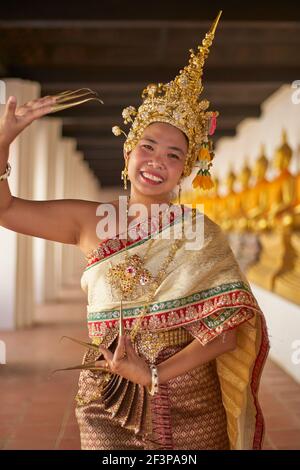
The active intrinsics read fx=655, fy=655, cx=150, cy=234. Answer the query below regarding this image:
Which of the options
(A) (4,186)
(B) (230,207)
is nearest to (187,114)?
(A) (4,186)

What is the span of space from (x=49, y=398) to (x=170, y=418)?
2525mm

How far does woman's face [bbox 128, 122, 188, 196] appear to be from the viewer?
1753mm

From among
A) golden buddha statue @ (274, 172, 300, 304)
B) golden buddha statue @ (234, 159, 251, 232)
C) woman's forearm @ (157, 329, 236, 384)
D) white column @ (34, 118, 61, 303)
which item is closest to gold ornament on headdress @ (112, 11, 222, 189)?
woman's forearm @ (157, 329, 236, 384)

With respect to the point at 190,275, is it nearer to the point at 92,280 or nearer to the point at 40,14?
the point at 92,280

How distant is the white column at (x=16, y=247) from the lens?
677cm

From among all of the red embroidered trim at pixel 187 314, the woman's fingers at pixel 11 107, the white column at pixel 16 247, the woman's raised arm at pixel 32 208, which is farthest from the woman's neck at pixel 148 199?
the white column at pixel 16 247

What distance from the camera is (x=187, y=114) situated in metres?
1.80

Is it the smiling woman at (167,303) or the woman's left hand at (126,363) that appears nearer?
the woman's left hand at (126,363)

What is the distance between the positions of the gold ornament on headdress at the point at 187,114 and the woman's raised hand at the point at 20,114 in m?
0.32

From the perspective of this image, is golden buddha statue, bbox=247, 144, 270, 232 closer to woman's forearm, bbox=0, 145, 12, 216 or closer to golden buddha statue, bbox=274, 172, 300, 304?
golden buddha statue, bbox=274, 172, 300, 304

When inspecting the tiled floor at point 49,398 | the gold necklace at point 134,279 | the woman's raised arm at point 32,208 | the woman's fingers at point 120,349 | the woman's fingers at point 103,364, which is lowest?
the tiled floor at point 49,398

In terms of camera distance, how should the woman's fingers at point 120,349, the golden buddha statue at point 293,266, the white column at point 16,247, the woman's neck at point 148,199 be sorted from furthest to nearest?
the white column at point 16,247 < the golden buddha statue at point 293,266 < the woman's neck at point 148,199 < the woman's fingers at point 120,349

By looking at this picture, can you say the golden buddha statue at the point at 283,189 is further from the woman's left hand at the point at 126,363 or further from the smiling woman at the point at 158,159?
the woman's left hand at the point at 126,363

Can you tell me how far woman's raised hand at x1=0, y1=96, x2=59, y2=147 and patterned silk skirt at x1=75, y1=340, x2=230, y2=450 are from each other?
654mm
